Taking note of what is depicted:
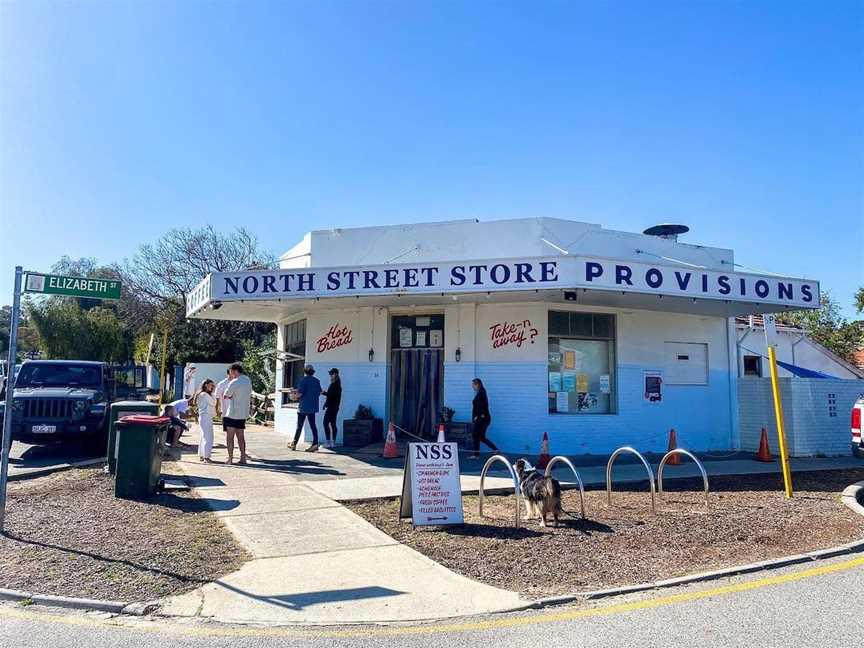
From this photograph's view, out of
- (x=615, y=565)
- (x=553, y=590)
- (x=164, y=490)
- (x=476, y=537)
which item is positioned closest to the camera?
(x=553, y=590)

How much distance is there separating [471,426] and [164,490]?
6.47 metres

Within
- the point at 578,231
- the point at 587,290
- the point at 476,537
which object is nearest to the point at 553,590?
the point at 476,537

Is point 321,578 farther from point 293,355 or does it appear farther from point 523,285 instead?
point 293,355

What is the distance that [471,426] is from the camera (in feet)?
45.8

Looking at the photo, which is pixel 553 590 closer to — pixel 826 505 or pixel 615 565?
pixel 615 565

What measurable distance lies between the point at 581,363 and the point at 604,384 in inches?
30.5

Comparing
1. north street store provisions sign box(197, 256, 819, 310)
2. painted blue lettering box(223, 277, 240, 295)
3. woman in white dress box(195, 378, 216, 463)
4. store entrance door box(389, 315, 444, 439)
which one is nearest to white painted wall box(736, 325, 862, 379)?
north street store provisions sign box(197, 256, 819, 310)

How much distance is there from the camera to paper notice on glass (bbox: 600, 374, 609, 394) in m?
15.3

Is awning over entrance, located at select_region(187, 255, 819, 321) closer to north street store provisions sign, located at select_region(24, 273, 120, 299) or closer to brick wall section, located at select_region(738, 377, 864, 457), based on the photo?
brick wall section, located at select_region(738, 377, 864, 457)

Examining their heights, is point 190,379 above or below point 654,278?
below

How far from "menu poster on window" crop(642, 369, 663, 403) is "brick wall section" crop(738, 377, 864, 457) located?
2.50 m

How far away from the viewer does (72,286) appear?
7480 mm

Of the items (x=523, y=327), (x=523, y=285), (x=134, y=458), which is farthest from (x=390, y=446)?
(x=134, y=458)

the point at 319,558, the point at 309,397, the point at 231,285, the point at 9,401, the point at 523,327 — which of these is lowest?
the point at 319,558
